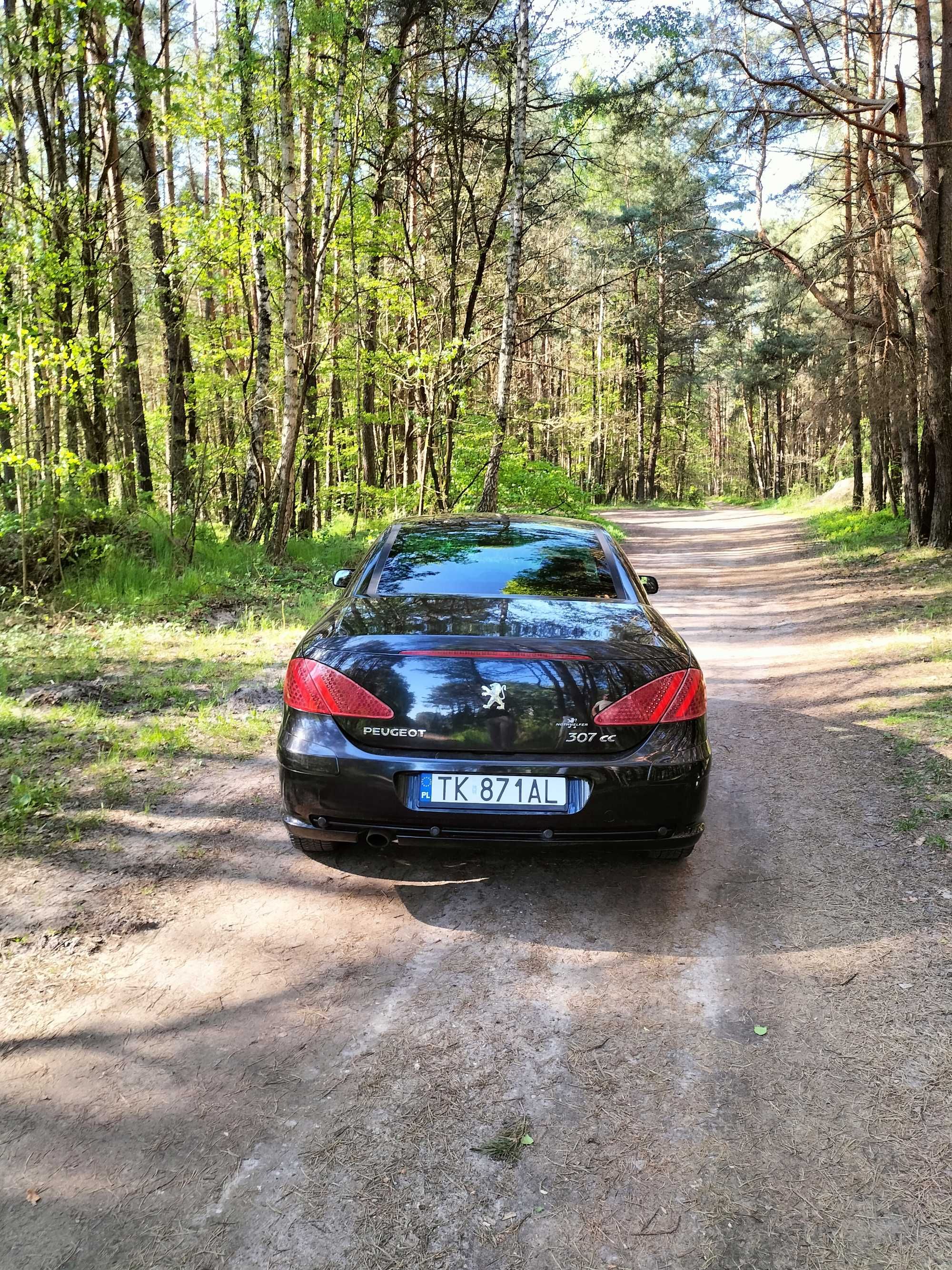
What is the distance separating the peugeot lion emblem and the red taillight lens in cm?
36

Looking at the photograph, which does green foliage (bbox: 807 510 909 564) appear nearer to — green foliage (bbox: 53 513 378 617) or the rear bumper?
green foliage (bbox: 53 513 378 617)

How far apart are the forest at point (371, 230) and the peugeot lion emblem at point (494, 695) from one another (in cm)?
666

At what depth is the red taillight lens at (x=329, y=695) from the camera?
10.0 ft

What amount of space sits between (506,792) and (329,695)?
769 millimetres

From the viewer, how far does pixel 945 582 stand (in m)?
10.6

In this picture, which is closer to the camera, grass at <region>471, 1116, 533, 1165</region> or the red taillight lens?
grass at <region>471, 1116, 533, 1165</region>

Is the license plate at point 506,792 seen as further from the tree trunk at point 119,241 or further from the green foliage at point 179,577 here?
the tree trunk at point 119,241

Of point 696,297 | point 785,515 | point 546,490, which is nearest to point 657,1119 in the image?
point 546,490

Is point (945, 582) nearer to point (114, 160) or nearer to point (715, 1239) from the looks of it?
point (715, 1239)

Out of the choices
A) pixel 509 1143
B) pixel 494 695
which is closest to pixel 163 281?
pixel 494 695

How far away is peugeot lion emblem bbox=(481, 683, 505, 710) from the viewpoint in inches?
118

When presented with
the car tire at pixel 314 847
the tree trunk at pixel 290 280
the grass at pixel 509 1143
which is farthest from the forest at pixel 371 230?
the grass at pixel 509 1143

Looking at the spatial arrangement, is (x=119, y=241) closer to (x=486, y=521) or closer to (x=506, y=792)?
(x=486, y=521)

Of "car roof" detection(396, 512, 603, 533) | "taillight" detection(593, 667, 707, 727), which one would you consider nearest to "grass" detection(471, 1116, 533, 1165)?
"taillight" detection(593, 667, 707, 727)
